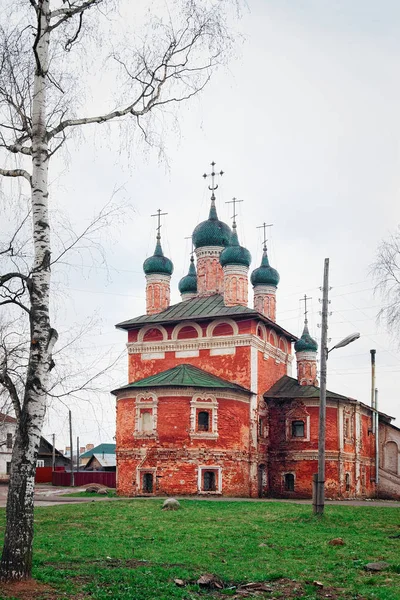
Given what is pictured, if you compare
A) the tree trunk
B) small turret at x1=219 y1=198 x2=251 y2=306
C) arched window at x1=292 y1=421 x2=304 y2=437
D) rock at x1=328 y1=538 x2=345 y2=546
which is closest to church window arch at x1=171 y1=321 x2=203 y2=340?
small turret at x1=219 y1=198 x2=251 y2=306

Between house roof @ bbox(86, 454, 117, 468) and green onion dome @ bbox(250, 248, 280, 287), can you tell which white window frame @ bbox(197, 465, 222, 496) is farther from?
house roof @ bbox(86, 454, 117, 468)

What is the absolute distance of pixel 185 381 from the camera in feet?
103

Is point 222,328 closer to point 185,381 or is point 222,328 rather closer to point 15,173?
point 185,381

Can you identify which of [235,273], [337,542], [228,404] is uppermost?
[235,273]

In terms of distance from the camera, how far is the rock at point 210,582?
939 cm

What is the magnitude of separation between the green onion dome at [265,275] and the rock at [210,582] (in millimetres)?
31150

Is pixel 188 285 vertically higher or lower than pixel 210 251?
lower

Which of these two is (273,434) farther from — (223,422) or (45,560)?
(45,560)

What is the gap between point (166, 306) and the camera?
38.2 metres

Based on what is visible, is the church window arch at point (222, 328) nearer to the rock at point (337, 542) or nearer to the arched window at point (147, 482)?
the arched window at point (147, 482)

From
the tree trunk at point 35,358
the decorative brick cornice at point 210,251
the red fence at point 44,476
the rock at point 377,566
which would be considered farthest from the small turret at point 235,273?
the tree trunk at point 35,358

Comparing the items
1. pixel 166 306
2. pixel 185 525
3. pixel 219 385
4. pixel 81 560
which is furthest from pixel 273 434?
pixel 81 560

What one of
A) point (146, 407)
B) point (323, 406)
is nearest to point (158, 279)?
point (146, 407)

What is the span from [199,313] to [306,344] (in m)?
8.77
